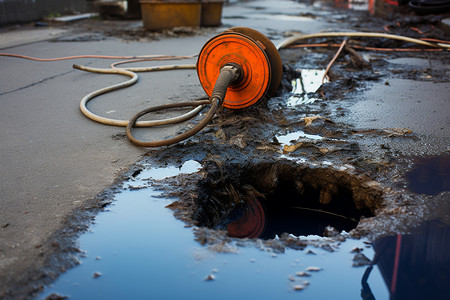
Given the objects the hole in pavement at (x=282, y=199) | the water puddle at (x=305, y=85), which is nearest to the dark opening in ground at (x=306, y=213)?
the hole in pavement at (x=282, y=199)

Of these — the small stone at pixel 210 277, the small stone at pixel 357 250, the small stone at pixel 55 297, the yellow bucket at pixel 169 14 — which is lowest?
the small stone at pixel 55 297

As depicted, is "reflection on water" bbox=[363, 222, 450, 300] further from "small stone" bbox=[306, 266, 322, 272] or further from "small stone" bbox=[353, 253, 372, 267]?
"small stone" bbox=[306, 266, 322, 272]

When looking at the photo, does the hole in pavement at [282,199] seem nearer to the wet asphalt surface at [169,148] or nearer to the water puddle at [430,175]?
the wet asphalt surface at [169,148]

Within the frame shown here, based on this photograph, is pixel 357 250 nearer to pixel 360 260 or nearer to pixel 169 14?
pixel 360 260

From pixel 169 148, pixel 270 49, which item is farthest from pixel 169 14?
pixel 169 148

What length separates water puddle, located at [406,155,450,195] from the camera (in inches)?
86.7

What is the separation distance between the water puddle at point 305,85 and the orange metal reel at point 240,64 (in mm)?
611

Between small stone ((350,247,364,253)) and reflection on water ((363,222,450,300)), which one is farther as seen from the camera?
small stone ((350,247,364,253))

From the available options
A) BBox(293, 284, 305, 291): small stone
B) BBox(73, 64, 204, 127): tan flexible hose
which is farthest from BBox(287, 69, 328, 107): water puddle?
BBox(293, 284, 305, 291): small stone

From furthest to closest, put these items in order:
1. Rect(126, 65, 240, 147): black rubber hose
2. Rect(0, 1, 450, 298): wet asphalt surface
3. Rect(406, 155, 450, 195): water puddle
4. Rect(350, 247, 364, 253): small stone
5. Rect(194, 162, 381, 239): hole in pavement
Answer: Rect(126, 65, 240, 147): black rubber hose < Rect(194, 162, 381, 239): hole in pavement < Rect(406, 155, 450, 195): water puddle < Rect(0, 1, 450, 298): wet asphalt surface < Rect(350, 247, 364, 253): small stone

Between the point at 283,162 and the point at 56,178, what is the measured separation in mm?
1350

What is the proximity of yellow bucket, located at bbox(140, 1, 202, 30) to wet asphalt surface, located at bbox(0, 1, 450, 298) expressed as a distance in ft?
11.8

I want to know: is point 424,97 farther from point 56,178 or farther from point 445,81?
point 56,178

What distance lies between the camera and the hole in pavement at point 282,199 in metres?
2.33
